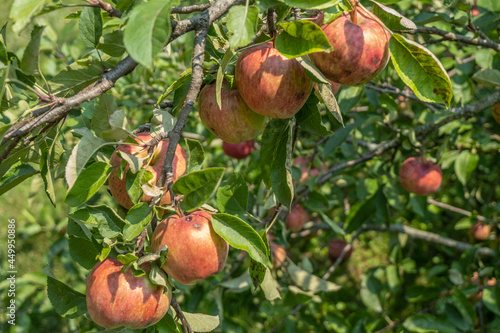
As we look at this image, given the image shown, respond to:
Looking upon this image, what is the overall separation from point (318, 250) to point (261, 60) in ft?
9.19

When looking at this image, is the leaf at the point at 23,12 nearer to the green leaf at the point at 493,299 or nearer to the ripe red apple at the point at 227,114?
the ripe red apple at the point at 227,114

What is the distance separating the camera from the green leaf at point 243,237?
778 mm

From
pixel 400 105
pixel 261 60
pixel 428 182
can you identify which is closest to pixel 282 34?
pixel 261 60

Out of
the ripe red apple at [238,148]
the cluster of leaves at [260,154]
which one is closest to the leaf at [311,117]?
the cluster of leaves at [260,154]

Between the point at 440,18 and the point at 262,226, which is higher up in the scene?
the point at 440,18

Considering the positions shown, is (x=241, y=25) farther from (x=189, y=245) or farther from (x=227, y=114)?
(x=189, y=245)

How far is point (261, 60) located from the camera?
0.78 metres

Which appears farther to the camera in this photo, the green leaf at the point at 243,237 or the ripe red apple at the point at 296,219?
the ripe red apple at the point at 296,219

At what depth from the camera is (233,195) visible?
976mm

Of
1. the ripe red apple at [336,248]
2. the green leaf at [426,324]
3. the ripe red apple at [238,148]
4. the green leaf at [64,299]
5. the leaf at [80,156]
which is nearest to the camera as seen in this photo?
the leaf at [80,156]

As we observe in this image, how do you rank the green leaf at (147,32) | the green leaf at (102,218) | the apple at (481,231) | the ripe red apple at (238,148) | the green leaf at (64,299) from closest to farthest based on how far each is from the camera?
the green leaf at (147,32) → the green leaf at (102,218) → the green leaf at (64,299) → the ripe red apple at (238,148) → the apple at (481,231)

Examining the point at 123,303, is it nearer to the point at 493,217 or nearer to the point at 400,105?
the point at 400,105

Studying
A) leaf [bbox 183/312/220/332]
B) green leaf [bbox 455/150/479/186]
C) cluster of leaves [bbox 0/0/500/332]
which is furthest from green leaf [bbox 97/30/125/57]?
green leaf [bbox 455/150/479/186]

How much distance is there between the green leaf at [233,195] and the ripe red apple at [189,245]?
98 millimetres
